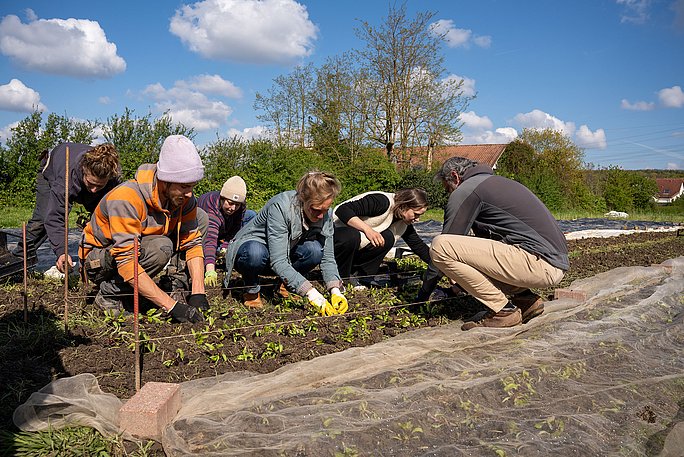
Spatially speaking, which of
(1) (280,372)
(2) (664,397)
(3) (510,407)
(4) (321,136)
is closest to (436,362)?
(3) (510,407)

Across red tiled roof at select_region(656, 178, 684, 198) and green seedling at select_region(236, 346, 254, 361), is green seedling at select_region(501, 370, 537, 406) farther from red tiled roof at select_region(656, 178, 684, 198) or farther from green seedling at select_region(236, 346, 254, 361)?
red tiled roof at select_region(656, 178, 684, 198)

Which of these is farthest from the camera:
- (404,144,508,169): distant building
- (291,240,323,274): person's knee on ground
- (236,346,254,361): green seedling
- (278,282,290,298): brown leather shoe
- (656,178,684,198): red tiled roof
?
(656,178,684,198): red tiled roof

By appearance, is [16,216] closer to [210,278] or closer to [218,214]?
[218,214]

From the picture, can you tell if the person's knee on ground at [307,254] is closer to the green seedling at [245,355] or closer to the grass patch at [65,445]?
the green seedling at [245,355]

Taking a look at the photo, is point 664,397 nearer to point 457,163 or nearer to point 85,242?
point 457,163

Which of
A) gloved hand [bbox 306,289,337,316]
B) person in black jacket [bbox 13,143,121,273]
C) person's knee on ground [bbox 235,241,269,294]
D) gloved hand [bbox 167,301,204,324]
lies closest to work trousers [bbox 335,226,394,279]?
person's knee on ground [bbox 235,241,269,294]

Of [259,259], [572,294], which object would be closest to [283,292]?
[259,259]

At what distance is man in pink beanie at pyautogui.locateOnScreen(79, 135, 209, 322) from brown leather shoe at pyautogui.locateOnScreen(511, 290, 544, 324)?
2.18m

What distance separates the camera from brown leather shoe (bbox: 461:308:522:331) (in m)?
3.31

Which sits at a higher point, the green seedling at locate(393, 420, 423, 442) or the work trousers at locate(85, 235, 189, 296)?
the work trousers at locate(85, 235, 189, 296)

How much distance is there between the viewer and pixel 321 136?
19.1 m

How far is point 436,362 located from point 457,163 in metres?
1.62

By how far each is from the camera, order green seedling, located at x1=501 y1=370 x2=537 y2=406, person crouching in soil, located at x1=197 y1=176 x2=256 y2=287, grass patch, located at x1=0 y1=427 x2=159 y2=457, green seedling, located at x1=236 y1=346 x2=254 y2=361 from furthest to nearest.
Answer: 1. person crouching in soil, located at x1=197 y1=176 x2=256 y2=287
2. green seedling, located at x1=236 y1=346 x2=254 y2=361
3. green seedling, located at x1=501 y1=370 x2=537 y2=406
4. grass patch, located at x1=0 y1=427 x2=159 y2=457

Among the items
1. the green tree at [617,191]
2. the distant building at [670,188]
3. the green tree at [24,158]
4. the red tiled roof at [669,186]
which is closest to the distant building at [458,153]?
the green tree at [617,191]
